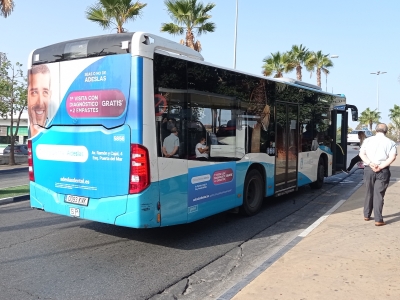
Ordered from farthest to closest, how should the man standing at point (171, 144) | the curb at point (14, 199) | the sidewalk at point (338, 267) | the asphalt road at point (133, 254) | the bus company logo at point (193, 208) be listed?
the curb at point (14, 199) → the bus company logo at point (193, 208) → the man standing at point (171, 144) → the asphalt road at point (133, 254) → the sidewalk at point (338, 267)

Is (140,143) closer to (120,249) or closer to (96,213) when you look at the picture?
(96,213)

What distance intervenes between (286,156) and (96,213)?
16.9 feet

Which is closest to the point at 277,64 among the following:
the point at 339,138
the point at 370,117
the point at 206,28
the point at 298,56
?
the point at 298,56

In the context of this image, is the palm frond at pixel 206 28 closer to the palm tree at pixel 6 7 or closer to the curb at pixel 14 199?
the palm tree at pixel 6 7

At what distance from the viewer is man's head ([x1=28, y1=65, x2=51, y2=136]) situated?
20.7ft

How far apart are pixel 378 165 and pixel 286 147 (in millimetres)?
2668

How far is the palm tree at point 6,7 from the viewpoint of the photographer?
577 inches

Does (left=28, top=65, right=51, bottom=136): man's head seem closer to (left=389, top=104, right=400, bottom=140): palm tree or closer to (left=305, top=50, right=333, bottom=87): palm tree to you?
(left=305, top=50, right=333, bottom=87): palm tree

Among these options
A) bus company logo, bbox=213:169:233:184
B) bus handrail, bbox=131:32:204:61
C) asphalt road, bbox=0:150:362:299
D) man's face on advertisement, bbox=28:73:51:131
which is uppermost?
bus handrail, bbox=131:32:204:61

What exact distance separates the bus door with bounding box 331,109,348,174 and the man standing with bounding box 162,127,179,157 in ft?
25.4

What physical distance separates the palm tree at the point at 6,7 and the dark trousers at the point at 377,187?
13.9 m

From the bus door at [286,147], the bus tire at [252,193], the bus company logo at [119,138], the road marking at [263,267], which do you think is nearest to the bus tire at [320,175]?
the bus door at [286,147]

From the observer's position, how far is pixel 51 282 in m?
4.71

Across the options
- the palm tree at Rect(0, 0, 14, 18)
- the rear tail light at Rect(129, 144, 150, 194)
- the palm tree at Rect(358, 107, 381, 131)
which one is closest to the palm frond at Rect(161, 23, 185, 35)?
the palm tree at Rect(0, 0, 14, 18)
